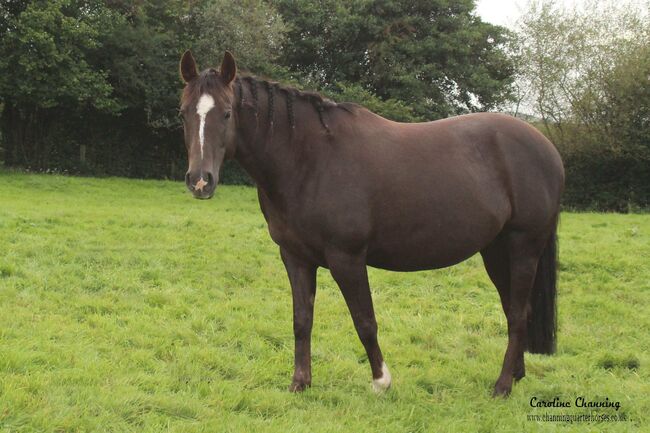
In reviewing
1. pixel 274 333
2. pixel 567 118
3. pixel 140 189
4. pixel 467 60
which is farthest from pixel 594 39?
pixel 274 333

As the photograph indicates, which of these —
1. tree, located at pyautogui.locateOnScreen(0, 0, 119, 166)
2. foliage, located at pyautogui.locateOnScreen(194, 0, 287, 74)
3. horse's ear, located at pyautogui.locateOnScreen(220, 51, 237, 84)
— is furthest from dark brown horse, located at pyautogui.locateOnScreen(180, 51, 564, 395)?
tree, located at pyautogui.locateOnScreen(0, 0, 119, 166)

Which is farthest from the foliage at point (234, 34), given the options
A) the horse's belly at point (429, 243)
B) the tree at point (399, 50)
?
the horse's belly at point (429, 243)

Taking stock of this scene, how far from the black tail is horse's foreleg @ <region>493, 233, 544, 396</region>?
1.03ft

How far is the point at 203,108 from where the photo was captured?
3.85 metres

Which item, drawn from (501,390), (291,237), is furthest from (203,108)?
(501,390)

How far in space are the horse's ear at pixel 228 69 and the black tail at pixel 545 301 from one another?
3157 millimetres

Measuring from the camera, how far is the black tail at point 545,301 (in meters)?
5.21

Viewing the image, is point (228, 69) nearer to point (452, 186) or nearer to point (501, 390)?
point (452, 186)

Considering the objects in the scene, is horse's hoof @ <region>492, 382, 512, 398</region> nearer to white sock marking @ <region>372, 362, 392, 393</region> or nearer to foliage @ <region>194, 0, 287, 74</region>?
white sock marking @ <region>372, 362, 392, 393</region>

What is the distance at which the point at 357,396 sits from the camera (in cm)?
445

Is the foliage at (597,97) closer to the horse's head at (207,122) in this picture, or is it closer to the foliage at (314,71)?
the foliage at (314,71)

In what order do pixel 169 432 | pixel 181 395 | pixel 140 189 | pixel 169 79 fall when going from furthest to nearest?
pixel 169 79, pixel 140 189, pixel 181 395, pixel 169 432

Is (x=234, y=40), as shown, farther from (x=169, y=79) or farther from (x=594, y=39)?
(x=594, y=39)

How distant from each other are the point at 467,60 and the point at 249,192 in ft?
49.3
